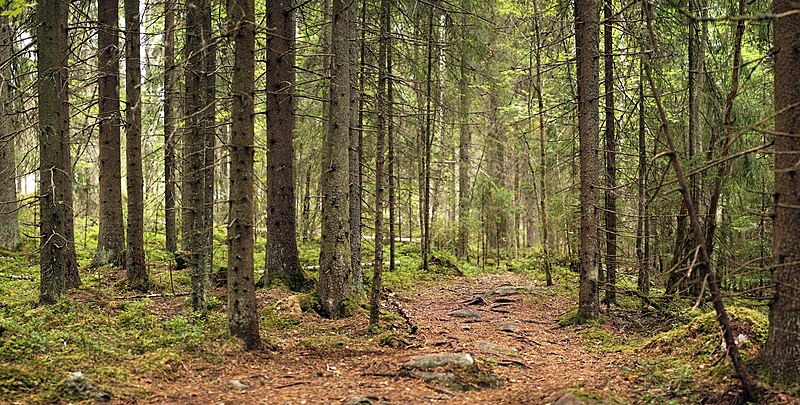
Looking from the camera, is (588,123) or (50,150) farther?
(588,123)

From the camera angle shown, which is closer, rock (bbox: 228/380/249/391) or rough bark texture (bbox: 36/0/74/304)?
rock (bbox: 228/380/249/391)

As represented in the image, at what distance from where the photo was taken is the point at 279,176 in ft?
39.3

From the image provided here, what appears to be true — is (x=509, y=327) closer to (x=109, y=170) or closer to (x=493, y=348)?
(x=493, y=348)

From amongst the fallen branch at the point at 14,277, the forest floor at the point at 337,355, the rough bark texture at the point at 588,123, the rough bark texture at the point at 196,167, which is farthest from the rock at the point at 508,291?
the fallen branch at the point at 14,277

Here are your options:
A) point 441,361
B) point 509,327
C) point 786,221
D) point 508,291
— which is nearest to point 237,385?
point 441,361

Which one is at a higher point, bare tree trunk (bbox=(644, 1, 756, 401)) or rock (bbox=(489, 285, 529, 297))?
bare tree trunk (bbox=(644, 1, 756, 401))

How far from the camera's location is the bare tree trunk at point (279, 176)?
39.0 feet

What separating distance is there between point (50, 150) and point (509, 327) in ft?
28.0

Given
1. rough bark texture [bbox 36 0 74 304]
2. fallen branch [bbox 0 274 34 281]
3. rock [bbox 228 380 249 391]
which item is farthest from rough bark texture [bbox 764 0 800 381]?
fallen branch [bbox 0 274 34 281]

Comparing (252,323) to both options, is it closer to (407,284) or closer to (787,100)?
(787,100)

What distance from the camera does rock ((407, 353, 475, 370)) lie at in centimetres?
716

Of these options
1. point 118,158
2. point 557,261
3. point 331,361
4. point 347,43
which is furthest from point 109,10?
point 557,261

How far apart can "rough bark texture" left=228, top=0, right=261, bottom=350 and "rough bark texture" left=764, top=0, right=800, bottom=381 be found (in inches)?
231

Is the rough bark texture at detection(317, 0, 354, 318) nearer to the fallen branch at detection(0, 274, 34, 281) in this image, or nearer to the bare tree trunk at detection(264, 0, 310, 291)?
the bare tree trunk at detection(264, 0, 310, 291)
